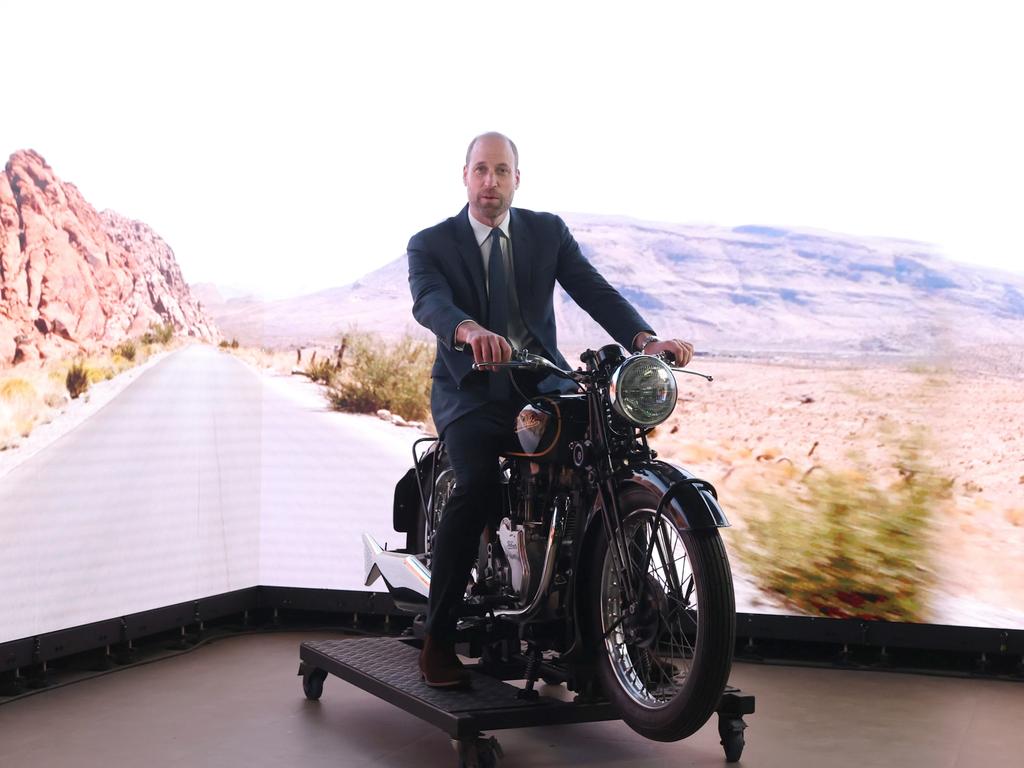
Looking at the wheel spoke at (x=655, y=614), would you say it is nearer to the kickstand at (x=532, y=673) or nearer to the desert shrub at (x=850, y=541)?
the kickstand at (x=532, y=673)

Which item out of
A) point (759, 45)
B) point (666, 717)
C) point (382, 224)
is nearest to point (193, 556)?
point (382, 224)

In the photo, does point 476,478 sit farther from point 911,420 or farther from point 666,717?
point 911,420

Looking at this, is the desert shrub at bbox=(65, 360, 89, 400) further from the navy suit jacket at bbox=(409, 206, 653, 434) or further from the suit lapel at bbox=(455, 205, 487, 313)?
the suit lapel at bbox=(455, 205, 487, 313)

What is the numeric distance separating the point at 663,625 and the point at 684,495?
329 millimetres

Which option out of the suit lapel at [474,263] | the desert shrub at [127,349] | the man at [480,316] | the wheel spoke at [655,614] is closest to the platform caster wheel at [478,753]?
the man at [480,316]

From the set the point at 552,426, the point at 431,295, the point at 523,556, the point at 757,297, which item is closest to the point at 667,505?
the point at 552,426

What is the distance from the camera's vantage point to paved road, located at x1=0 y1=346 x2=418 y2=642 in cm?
378

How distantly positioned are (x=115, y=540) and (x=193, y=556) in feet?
1.82

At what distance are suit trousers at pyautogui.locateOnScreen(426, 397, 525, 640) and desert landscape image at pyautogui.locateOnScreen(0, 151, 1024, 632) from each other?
4.92 feet

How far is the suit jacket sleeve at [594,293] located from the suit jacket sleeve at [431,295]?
374 millimetres

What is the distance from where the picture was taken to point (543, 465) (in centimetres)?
298

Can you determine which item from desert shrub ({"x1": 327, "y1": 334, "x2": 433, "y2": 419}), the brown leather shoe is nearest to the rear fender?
the brown leather shoe

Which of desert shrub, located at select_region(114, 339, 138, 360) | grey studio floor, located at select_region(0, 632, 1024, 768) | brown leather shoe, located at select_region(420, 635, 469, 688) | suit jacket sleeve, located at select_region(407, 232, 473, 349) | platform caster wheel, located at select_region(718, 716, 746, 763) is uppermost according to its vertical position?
suit jacket sleeve, located at select_region(407, 232, 473, 349)

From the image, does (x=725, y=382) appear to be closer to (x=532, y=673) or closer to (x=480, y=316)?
(x=480, y=316)
